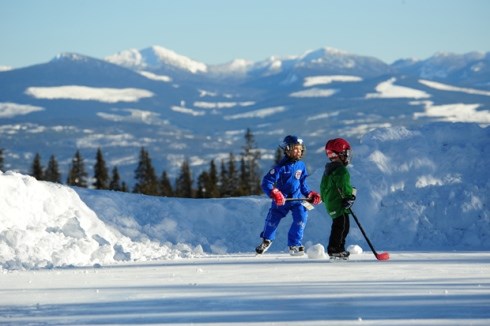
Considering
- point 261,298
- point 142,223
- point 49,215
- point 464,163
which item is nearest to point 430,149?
point 464,163

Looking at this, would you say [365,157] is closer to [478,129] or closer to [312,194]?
[478,129]

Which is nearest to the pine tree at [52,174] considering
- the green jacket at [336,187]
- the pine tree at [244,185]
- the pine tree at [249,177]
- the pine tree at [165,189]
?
the pine tree at [165,189]

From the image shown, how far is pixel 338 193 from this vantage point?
531 inches

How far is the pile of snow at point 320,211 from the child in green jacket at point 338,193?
1440 mm

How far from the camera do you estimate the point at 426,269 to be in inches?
458

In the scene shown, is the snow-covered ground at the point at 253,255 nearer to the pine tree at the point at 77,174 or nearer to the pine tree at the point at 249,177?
the pine tree at the point at 249,177

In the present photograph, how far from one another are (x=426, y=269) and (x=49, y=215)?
7587mm

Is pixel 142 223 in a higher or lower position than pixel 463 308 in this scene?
lower

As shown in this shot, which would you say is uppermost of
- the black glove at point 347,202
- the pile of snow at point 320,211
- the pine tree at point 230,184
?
the black glove at point 347,202

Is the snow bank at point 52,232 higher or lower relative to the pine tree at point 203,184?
higher

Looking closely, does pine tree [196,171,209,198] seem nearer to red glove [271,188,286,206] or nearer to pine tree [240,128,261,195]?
pine tree [240,128,261,195]

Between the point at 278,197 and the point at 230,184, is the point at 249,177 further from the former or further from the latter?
the point at 278,197

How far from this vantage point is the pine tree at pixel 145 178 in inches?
3625

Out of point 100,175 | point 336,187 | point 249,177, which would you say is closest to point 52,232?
point 336,187
